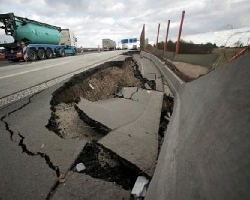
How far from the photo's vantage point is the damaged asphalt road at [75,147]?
2.01 m

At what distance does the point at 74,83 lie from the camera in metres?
6.24

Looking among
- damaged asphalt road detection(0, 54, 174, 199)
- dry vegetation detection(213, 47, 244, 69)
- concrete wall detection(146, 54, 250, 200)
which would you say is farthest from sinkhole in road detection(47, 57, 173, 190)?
dry vegetation detection(213, 47, 244, 69)

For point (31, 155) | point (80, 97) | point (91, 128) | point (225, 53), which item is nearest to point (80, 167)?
point (31, 155)

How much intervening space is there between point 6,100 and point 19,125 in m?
1.54

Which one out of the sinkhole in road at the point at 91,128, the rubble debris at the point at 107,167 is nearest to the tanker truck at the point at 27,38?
the sinkhole in road at the point at 91,128

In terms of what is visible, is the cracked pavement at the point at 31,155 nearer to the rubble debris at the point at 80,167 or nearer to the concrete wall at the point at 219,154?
the rubble debris at the point at 80,167

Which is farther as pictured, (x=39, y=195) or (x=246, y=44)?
(x=246, y=44)

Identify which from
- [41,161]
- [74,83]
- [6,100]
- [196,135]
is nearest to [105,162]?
[41,161]

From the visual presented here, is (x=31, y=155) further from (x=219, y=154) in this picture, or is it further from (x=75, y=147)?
(x=219, y=154)

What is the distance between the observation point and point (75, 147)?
2658 mm

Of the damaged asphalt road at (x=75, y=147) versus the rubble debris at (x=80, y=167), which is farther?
the rubble debris at (x=80, y=167)

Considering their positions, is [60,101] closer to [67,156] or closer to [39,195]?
[67,156]

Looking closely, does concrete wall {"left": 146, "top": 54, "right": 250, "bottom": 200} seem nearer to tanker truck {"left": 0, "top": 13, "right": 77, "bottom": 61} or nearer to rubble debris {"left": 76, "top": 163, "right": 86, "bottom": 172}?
rubble debris {"left": 76, "top": 163, "right": 86, "bottom": 172}

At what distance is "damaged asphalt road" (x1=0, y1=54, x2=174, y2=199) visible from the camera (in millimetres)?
2010
